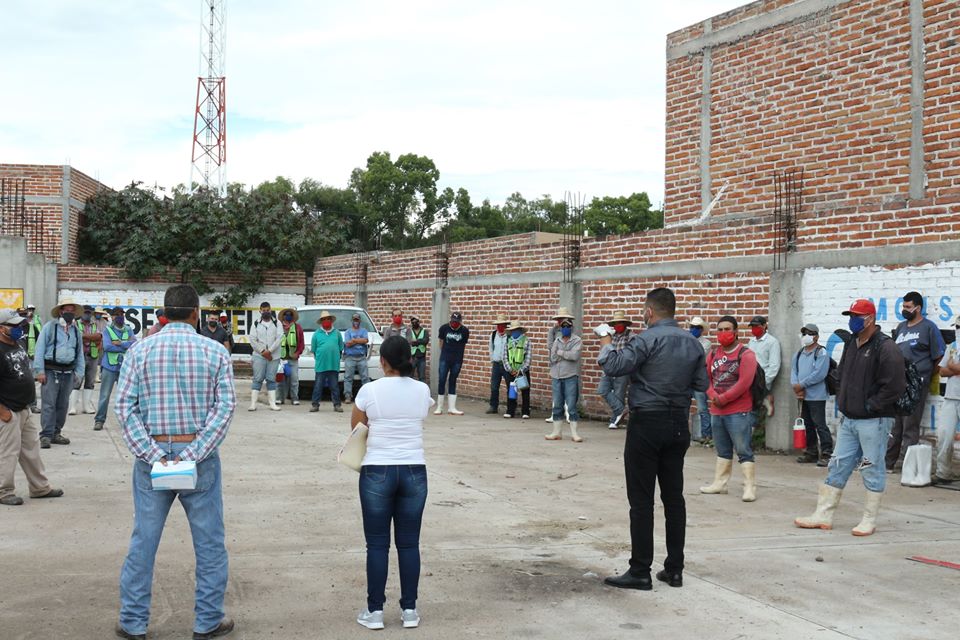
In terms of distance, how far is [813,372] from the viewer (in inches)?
424

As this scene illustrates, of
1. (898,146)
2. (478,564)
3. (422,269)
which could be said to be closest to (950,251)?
(898,146)

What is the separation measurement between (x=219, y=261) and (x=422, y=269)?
6805 mm

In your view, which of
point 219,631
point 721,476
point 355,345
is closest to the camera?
point 219,631

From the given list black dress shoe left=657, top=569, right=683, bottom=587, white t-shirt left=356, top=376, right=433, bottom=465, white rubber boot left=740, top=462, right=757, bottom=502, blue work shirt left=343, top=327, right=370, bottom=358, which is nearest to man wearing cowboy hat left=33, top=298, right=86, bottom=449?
blue work shirt left=343, top=327, right=370, bottom=358

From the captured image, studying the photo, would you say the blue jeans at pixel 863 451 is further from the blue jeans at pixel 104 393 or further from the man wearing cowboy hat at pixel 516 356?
the blue jeans at pixel 104 393

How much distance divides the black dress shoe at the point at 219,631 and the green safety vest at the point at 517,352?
1026 cm

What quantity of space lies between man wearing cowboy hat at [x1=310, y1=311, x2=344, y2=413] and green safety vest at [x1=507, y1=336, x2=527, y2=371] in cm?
297

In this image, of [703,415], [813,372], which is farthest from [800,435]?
[703,415]

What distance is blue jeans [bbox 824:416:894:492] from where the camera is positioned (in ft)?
23.5

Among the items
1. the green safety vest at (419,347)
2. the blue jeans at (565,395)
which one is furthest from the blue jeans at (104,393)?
the blue jeans at (565,395)

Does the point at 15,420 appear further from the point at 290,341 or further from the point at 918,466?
the point at 918,466

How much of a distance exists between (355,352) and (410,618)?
37.3ft

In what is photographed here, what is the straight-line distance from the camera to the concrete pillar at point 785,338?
A: 11.6 m

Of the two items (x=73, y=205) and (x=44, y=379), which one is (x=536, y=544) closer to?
(x=44, y=379)
